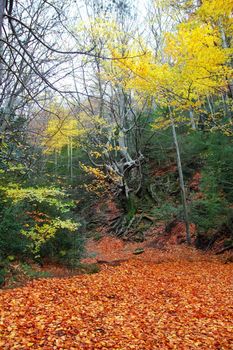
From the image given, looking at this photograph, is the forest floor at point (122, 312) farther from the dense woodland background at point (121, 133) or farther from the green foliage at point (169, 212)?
the green foliage at point (169, 212)

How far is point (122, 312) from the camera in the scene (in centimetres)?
477

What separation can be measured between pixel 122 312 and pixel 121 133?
1198 cm

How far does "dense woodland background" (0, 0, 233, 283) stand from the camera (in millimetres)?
6441

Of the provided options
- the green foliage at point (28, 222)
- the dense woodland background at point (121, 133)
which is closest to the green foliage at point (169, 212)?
the dense woodland background at point (121, 133)

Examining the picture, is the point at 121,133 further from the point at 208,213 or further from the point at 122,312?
the point at 122,312

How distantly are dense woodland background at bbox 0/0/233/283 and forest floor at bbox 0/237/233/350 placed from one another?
60.8 inches

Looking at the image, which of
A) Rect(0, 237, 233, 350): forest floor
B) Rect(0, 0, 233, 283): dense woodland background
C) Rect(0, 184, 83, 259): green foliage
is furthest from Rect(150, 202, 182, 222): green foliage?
Rect(0, 184, 83, 259): green foliage

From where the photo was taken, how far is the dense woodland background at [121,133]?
21.1 feet

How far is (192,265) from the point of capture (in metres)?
9.26

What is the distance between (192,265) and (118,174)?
26.7ft

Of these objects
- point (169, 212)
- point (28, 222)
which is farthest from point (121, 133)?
A: point (28, 222)

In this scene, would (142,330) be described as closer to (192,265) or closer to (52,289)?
(52,289)

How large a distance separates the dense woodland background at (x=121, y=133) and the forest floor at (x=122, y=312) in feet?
5.07

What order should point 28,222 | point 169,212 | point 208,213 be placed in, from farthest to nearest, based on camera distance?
point 169,212 → point 208,213 → point 28,222
